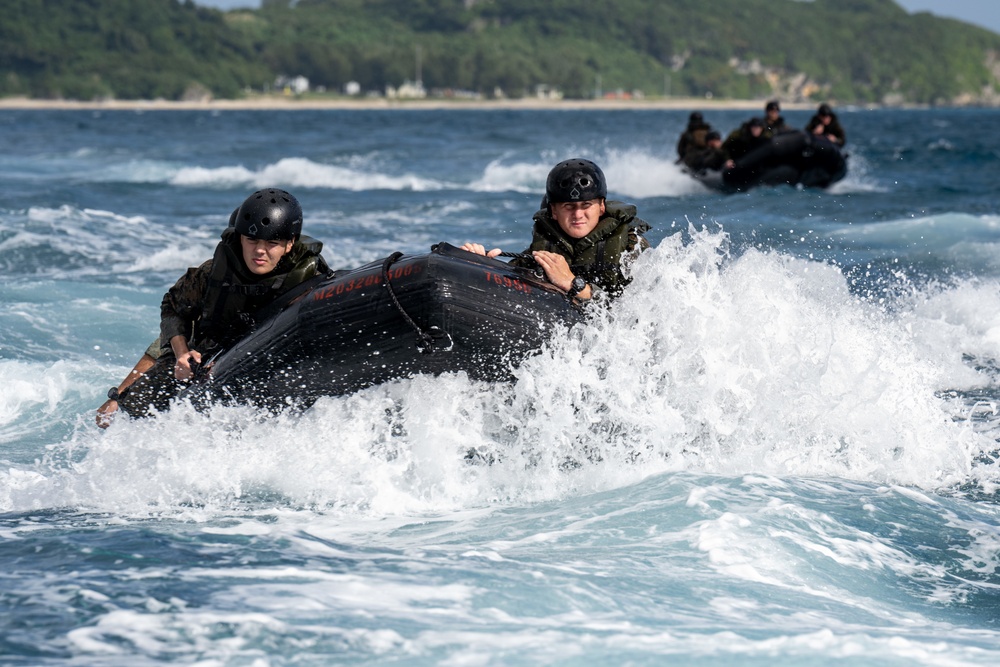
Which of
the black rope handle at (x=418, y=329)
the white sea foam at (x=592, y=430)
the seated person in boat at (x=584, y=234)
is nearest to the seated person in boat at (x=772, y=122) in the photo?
the white sea foam at (x=592, y=430)

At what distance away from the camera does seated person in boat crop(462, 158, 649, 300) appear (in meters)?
6.25

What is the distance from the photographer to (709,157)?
2234 cm

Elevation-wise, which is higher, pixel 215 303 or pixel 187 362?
pixel 215 303

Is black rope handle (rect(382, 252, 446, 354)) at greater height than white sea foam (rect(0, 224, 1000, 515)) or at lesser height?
greater

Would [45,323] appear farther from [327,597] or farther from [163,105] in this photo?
[163,105]

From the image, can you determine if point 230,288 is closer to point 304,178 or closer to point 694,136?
point 694,136

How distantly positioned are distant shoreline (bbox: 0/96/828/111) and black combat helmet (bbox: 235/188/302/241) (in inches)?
4394

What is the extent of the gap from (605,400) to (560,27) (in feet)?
573

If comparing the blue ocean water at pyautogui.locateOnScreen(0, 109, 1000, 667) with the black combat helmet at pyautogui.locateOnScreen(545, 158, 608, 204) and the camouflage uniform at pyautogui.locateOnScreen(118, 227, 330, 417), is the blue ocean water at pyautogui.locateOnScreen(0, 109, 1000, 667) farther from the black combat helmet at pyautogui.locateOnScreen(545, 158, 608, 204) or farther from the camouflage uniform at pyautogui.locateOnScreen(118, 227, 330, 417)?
the black combat helmet at pyautogui.locateOnScreen(545, 158, 608, 204)

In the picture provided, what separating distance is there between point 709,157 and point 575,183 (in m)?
16.6

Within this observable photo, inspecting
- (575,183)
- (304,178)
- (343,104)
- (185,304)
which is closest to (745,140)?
(304,178)

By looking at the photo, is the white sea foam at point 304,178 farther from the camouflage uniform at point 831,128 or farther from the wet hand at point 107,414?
the wet hand at point 107,414

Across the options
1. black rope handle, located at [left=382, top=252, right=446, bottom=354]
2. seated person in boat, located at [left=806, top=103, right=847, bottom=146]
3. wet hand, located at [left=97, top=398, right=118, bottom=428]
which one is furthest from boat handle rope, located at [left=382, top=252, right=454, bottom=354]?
seated person in boat, located at [left=806, top=103, right=847, bottom=146]

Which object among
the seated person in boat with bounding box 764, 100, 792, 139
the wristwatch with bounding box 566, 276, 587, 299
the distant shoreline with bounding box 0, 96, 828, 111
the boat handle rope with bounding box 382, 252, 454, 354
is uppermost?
the distant shoreline with bounding box 0, 96, 828, 111
